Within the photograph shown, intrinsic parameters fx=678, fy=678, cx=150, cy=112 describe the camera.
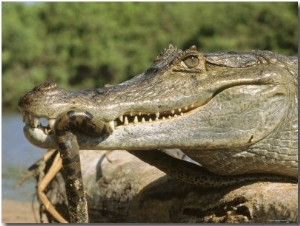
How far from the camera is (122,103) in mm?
3445

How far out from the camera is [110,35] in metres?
33.2

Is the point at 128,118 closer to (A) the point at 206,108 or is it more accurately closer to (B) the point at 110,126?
(B) the point at 110,126

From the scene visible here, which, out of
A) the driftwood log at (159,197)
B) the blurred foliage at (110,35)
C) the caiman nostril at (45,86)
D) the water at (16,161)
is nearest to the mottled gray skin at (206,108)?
the caiman nostril at (45,86)

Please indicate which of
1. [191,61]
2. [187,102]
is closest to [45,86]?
[187,102]

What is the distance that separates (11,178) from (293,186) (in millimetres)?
7013

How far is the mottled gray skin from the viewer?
3412 millimetres

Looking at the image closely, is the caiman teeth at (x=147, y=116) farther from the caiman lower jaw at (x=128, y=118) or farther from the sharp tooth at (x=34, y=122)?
the sharp tooth at (x=34, y=122)

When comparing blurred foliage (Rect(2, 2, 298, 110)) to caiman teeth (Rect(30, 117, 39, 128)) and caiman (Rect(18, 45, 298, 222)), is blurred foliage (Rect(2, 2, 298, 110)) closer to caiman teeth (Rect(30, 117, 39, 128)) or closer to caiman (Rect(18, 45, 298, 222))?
caiman (Rect(18, 45, 298, 222))

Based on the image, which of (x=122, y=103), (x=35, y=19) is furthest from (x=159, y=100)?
(x=35, y=19)

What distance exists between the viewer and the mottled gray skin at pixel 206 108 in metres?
3.41

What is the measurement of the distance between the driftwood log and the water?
2655 mm

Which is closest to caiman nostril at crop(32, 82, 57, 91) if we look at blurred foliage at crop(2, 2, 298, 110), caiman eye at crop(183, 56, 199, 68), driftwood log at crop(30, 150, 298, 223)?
caiman eye at crop(183, 56, 199, 68)

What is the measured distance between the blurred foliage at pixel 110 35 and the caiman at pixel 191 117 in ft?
59.0

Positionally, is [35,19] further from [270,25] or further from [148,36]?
[270,25]
